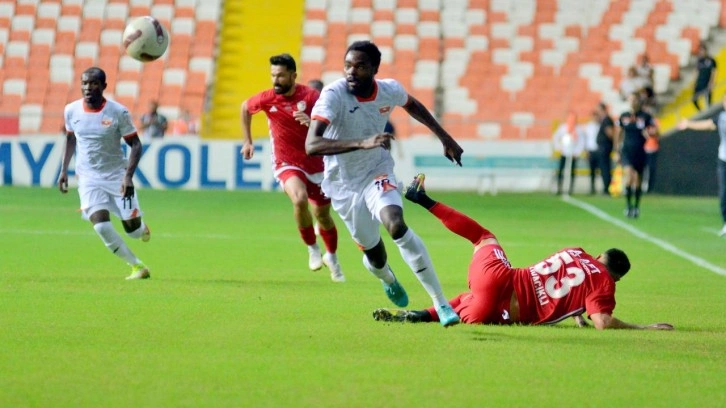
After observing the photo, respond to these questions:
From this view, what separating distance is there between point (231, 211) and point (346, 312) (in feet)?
41.9

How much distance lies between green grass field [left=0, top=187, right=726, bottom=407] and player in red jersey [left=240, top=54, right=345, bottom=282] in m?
0.40

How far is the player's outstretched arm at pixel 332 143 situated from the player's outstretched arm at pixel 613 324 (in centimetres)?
185

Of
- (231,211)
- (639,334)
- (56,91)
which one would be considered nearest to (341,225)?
(231,211)

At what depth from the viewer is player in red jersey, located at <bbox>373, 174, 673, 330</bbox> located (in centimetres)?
893

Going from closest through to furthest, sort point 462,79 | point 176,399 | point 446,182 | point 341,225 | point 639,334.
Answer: point 176,399 → point 639,334 → point 341,225 → point 446,182 → point 462,79

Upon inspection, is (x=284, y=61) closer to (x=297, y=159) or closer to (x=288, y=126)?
(x=288, y=126)

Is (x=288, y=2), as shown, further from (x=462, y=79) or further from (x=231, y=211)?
(x=231, y=211)

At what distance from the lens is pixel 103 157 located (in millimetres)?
12891

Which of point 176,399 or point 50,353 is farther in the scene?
point 50,353

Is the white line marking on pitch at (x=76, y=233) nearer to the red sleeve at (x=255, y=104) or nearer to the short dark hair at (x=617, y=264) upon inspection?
the red sleeve at (x=255, y=104)

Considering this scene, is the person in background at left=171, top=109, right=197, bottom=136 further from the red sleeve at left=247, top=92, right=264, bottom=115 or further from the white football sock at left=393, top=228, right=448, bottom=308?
the white football sock at left=393, top=228, right=448, bottom=308

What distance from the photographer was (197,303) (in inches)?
410

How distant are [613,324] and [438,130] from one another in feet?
6.09

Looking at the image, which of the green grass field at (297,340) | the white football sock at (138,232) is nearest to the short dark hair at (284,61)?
the green grass field at (297,340)
